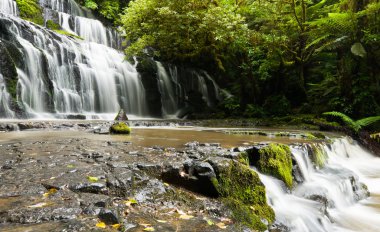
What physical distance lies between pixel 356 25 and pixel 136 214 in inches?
493

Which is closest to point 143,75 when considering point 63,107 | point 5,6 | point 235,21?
point 63,107

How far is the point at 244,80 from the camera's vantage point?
17078 mm

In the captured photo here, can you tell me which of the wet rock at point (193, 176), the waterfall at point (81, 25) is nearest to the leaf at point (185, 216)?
the wet rock at point (193, 176)

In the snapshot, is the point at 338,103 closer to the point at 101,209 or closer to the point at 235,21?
the point at 235,21

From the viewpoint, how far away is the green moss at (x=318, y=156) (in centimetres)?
607

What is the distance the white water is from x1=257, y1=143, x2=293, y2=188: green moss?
0.13 meters

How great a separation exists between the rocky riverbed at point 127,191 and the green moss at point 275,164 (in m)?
0.20

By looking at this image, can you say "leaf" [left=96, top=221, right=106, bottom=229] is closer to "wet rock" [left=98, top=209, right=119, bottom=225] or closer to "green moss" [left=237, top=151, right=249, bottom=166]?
"wet rock" [left=98, top=209, right=119, bottom=225]

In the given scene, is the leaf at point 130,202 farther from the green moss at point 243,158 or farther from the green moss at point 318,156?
the green moss at point 318,156

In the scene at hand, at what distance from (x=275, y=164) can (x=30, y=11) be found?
19.2 metres

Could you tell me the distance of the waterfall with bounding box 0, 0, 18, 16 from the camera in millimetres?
17495

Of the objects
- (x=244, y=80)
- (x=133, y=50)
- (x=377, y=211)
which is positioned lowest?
Result: (x=377, y=211)

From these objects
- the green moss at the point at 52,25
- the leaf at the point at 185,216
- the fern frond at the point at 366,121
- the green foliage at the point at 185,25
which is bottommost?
the leaf at the point at 185,216

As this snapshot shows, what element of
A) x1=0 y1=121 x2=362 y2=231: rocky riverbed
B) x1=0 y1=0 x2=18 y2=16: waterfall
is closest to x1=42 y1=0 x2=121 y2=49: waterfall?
x1=0 y1=0 x2=18 y2=16: waterfall
